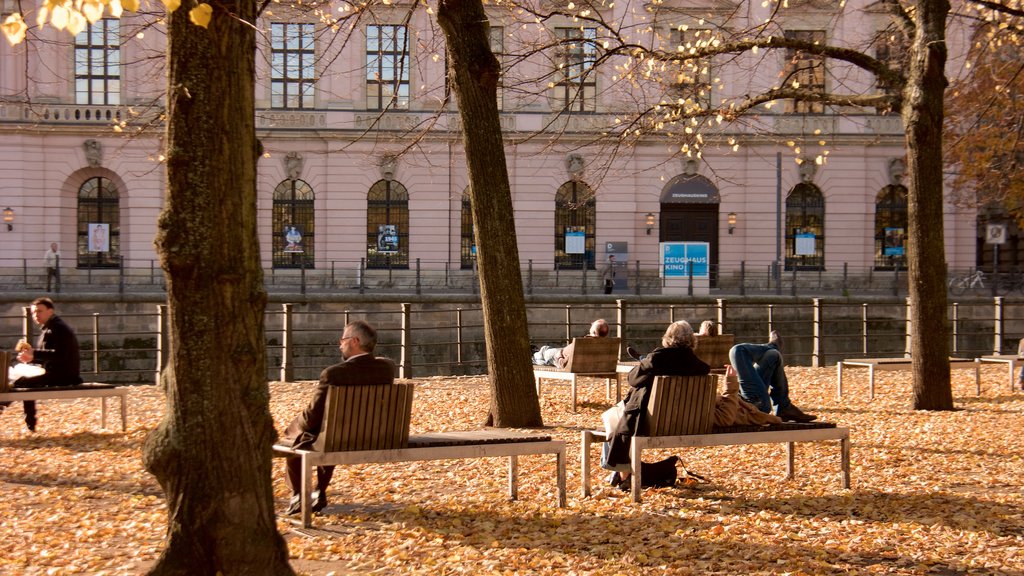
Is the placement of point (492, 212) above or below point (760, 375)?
above

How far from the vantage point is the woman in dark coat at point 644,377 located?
319 inches

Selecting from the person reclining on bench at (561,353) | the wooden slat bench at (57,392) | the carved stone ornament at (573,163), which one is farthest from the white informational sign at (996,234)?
the wooden slat bench at (57,392)

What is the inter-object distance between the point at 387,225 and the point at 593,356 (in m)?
27.3

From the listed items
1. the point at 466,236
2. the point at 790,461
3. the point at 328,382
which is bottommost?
the point at 790,461

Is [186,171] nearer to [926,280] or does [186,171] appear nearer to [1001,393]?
[926,280]

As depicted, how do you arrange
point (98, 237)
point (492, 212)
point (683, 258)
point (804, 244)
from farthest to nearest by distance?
point (804, 244) < point (98, 237) < point (683, 258) < point (492, 212)

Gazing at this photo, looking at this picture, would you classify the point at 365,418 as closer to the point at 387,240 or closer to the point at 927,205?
the point at 927,205

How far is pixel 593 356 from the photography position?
1437 centimetres

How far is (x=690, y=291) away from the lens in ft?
113

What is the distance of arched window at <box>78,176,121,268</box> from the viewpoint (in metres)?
39.4

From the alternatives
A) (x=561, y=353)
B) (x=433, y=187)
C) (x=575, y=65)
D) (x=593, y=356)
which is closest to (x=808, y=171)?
(x=433, y=187)

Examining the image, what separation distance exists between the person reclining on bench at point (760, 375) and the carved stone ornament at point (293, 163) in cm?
3077

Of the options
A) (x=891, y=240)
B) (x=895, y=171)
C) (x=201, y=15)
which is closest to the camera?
(x=201, y=15)

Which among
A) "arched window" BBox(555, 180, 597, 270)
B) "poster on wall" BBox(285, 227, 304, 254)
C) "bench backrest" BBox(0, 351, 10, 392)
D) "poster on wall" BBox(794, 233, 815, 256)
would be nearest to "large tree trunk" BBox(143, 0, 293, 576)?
"bench backrest" BBox(0, 351, 10, 392)
